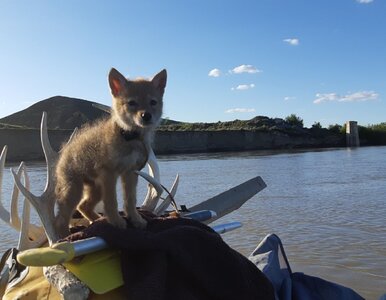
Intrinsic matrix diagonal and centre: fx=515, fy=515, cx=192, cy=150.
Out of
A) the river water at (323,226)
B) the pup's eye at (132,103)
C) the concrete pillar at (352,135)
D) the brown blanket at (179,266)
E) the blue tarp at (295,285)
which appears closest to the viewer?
the brown blanket at (179,266)

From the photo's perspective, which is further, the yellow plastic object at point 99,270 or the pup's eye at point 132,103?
the pup's eye at point 132,103

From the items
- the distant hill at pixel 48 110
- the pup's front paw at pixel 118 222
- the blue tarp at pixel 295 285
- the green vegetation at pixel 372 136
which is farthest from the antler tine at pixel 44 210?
the distant hill at pixel 48 110

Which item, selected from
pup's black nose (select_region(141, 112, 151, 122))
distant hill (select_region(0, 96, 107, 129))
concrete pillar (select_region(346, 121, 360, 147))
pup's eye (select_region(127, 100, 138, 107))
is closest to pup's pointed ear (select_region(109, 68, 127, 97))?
pup's eye (select_region(127, 100, 138, 107))

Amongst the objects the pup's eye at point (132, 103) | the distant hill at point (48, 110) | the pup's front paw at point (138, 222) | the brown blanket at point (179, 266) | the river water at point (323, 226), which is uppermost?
the distant hill at point (48, 110)

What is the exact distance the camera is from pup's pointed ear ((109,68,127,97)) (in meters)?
2.72

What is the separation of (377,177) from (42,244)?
41.7 feet

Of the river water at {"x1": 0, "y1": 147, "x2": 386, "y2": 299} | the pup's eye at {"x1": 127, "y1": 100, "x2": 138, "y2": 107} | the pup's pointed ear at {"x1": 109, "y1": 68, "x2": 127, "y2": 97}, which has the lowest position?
the river water at {"x1": 0, "y1": 147, "x2": 386, "y2": 299}

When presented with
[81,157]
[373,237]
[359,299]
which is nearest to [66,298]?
[81,157]

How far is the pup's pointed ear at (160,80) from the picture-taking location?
9.32 ft

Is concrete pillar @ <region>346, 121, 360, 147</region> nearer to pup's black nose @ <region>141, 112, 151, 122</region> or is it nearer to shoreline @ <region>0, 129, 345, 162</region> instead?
shoreline @ <region>0, 129, 345, 162</region>

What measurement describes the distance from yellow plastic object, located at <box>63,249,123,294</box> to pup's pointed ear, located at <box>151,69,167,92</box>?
1.14 meters

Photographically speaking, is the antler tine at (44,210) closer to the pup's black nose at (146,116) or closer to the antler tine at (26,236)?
the antler tine at (26,236)

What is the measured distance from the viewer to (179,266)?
196 cm

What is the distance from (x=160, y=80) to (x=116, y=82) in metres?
0.25
